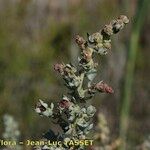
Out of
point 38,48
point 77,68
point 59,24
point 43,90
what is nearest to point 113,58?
point 43,90

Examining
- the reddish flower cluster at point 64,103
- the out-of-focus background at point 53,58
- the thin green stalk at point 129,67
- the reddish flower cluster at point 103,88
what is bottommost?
the reddish flower cluster at point 64,103

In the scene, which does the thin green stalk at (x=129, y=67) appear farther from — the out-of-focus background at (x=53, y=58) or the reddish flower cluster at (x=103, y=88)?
the reddish flower cluster at (x=103, y=88)

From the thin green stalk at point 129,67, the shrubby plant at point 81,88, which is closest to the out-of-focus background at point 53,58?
the thin green stalk at point 129,67

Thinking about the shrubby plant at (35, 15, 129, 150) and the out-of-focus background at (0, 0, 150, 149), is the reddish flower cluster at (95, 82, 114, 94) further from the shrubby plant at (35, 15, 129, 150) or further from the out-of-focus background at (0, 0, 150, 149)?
the out-of-focus background at (0, 0, 150, 149)

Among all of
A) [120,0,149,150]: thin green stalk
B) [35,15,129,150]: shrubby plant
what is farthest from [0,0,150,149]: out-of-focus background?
[35,15,129,150]: shrubby plant

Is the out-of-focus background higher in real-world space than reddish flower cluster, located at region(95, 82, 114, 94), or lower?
higher

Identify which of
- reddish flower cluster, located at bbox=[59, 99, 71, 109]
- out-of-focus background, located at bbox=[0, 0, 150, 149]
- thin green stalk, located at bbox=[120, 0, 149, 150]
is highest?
out-of-focus background, located at bbox=[0, 0, 150, 149]

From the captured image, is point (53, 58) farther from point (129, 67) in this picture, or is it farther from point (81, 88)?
point (81, 88)
